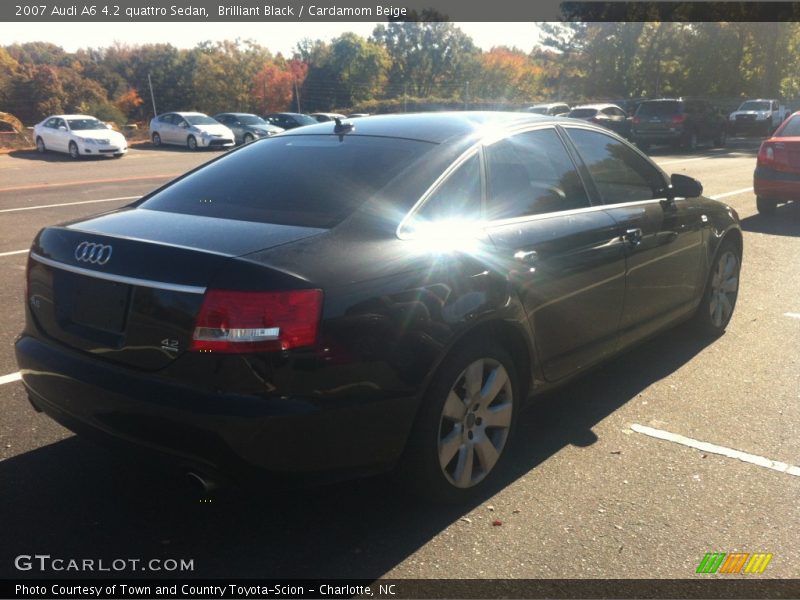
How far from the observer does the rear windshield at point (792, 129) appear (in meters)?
11.2

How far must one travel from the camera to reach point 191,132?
3105cm

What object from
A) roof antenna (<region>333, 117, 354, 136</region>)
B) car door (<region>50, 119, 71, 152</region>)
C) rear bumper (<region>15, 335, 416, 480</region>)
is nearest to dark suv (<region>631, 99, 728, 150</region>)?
car door (<region>50, 119, 71, 152</region>)

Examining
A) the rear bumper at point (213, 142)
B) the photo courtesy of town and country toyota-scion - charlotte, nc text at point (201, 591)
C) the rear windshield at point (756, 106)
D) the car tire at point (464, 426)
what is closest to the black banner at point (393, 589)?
the photo courtesy of town and country toyota-scion - charlotte, nc text at point (201, 591)

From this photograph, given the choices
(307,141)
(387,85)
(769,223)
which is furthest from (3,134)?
(387,85)

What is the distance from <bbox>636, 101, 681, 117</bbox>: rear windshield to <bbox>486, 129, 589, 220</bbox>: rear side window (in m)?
24.2

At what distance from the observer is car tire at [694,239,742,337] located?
5551mm

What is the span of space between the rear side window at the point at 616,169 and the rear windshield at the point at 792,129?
740 centimetres

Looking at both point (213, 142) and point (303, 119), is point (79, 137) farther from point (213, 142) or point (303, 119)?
point (303, 119)

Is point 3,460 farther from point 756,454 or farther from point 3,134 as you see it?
point 3,134

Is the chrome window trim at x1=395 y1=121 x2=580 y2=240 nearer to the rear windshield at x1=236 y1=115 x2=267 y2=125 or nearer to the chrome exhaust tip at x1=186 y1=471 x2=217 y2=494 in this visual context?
the chrome exhaust tip at x1=186 y1=471 x2=217 y2=494

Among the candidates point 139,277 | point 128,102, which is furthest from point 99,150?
point 128,102

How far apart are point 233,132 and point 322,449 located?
3170cm

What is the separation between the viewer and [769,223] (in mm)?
11062

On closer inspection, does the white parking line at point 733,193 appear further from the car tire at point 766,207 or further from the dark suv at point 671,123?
the dark suv at point 671,123
